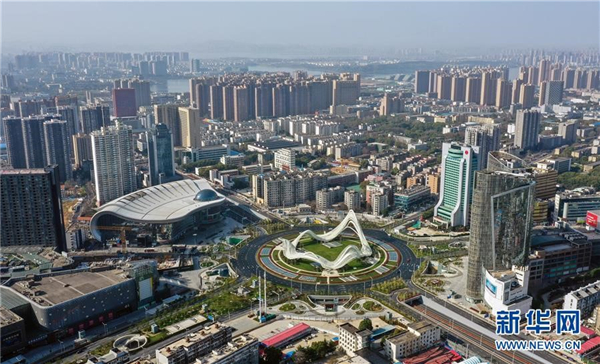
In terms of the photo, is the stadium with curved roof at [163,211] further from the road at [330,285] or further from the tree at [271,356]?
the tree at [271,356]

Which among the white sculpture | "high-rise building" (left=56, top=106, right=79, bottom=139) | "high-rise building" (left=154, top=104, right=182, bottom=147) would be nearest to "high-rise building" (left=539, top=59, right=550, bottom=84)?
"high-rise building" (left=154, top=104, right=182, bottom=147)

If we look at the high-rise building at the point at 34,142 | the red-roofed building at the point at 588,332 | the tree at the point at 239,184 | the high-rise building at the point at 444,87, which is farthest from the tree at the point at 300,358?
the high-rise building at the point at 444,87

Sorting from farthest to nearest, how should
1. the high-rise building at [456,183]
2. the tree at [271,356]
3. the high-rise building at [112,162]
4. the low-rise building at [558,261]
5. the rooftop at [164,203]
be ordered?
1. the high-rise building at [112,162]
2. the high-rise building at [456,183]
3. the rooftop at [164,203]
4. the low-rise building at [558,261]
5. the tree at [271,356]

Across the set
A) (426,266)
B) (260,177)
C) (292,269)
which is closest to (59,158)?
(260,177)

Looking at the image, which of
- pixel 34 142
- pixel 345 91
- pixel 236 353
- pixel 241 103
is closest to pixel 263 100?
pixel 241 103

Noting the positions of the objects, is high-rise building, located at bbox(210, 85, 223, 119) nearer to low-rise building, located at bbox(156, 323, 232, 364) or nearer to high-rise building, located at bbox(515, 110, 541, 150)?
high-rise building, located at bbox(515, 110, 541, 150)
